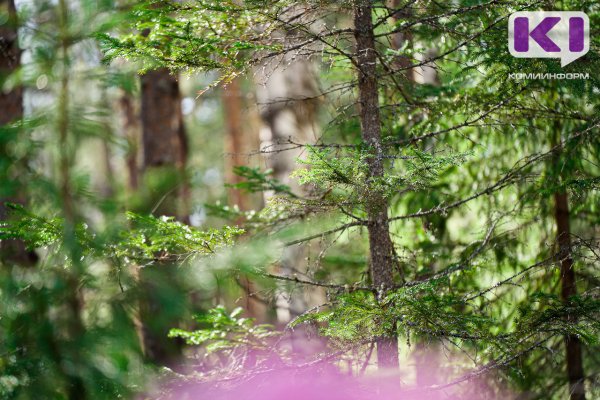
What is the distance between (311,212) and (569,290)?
9.30 ft

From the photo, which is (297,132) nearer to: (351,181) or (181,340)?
(181,340)

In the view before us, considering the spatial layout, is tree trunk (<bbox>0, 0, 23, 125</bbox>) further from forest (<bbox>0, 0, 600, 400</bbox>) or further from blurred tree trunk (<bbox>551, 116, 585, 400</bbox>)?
blurred tree trunk (<bbox>551, 116, 585, 400</bbox>)

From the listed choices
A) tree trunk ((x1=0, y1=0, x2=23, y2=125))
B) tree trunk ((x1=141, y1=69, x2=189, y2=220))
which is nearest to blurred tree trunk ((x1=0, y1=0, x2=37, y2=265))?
tree trunk ((x1=0, y1=0, x2=23, y2=125))

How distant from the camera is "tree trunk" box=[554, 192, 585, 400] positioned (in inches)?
235

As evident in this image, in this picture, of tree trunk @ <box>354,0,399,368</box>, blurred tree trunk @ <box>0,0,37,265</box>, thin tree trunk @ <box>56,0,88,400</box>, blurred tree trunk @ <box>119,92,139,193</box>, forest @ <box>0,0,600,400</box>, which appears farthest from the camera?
blurred tree trunk @ <box>119,92,139,193</box>

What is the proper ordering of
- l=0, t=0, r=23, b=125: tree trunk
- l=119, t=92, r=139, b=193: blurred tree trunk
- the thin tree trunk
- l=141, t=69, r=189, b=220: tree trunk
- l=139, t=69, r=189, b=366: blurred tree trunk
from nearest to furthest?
the thin tree trunk
l=0, t=0, r=23, b=125: tree trunk
l=139, t=69, r=189, b=366: blurred tree trunk
l=141, t=69, r=189, b=220: tree trunk
l=119, t=92, r=139, b=193: blurred tree trunk

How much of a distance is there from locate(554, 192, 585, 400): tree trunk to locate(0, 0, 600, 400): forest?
0.07 ft

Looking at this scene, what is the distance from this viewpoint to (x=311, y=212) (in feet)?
16.4

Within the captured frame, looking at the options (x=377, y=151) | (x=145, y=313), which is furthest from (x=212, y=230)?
(x=377, y=151)

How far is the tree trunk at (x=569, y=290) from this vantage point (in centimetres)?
596

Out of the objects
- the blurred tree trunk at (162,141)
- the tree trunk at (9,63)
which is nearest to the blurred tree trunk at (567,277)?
the blurred tree trunk at (162,141)

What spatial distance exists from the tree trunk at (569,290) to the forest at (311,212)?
0.07ft

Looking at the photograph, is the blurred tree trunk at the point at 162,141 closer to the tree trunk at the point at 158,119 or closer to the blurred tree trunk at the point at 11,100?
the tree trunk at the point at 158,119

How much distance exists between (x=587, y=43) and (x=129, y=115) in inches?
453
